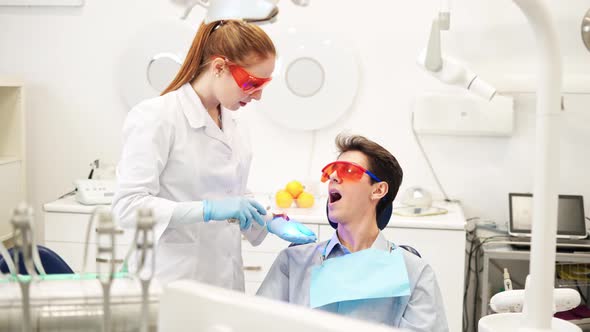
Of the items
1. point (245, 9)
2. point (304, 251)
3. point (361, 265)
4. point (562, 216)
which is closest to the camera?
point (245, 9)

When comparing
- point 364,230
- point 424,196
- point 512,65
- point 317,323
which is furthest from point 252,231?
point 512,65

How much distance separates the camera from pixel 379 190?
212cm

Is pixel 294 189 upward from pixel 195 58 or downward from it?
downward

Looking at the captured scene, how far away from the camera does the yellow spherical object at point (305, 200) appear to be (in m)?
3.28

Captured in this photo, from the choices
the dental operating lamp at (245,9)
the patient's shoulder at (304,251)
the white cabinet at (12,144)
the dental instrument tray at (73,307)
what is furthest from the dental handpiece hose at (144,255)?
the white cabinet at (12,144)

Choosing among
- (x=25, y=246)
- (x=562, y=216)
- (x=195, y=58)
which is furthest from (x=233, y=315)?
(x=562, y=216)

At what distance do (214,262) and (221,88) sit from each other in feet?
1.61

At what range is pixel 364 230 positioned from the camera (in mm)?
2090

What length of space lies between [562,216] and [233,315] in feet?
8.80

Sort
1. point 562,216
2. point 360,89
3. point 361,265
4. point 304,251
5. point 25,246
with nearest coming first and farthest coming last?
point 25,246, point 361,265, point 304,251, point 562,216, point 360,89

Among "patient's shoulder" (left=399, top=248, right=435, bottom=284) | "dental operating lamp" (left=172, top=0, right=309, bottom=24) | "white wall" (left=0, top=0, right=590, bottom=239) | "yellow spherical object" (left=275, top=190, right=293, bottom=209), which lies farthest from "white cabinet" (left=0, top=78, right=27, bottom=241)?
"dental operating lamp" (left=172, top=0, right=309, bottom=24)

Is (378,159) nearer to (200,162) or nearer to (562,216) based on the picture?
(200,162)

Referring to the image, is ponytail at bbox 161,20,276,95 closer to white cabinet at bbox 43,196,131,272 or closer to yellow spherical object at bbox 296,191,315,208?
yellow spherical object at bbox 296,191,315,208

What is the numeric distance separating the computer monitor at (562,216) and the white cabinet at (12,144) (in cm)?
226
